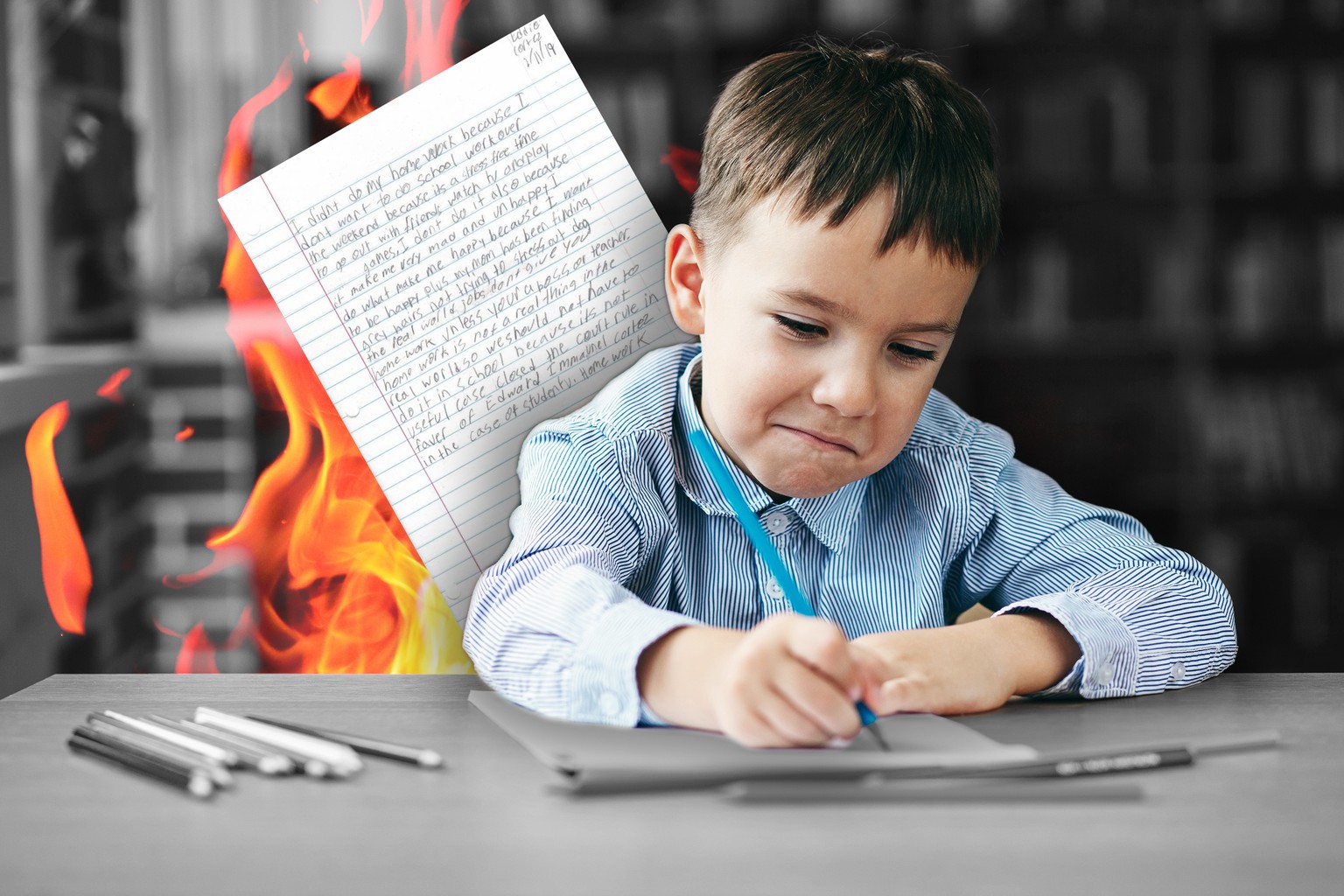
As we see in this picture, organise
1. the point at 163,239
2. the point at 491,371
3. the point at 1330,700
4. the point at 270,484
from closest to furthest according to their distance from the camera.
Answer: the point at 1330,700, the point at 491,371, the point at 270,484, the point at 163,239

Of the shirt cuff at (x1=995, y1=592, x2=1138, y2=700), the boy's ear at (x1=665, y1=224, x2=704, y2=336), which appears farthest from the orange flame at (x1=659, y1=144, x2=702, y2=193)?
the shirt cuff at (x1=995, y1=592, x2=1138, y2=700)

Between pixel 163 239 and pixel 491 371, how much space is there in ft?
8.30

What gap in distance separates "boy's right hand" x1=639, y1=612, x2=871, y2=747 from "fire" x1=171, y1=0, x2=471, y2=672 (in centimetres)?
51

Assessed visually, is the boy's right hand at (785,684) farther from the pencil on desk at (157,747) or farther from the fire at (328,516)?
the fire at (328,516)

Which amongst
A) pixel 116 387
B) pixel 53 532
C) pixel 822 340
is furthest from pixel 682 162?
pixel 822 340

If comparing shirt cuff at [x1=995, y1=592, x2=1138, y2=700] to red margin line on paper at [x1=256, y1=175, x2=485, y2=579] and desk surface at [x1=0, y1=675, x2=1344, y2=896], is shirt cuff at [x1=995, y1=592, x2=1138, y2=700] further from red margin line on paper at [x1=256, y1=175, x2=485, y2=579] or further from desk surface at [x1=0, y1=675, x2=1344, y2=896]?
red margin line on paper at [x1=256, y1=175, x2=485, y2=579]

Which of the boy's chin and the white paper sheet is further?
the boy's chin

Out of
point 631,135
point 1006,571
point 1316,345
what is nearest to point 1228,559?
point 1316,345

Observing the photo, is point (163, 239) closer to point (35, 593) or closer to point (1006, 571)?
point (35, 593)

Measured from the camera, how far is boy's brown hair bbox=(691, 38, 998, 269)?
760 millimetres

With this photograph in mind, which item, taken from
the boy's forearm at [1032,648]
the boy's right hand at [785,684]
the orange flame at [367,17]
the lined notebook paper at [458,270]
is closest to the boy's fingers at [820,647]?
the boy's right hand at [785,684]

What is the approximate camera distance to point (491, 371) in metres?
1.00

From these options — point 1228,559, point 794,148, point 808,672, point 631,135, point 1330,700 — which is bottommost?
point 1228,559

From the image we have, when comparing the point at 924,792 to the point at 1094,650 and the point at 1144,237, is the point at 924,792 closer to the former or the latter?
the point at 1094,650
